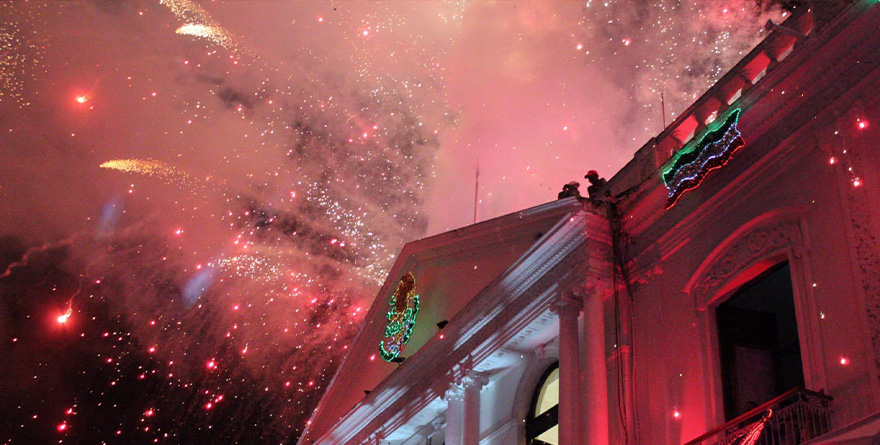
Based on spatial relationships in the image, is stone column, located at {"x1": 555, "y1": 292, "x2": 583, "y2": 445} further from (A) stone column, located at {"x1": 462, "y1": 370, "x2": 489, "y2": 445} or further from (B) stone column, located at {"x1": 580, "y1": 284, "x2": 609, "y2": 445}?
(A) stone column, located at {"x1": 462, "y1": 370, "x2": 489, "y2": 445}

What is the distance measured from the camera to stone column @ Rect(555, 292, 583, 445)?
12.4 metres

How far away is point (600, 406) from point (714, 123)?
159 inches

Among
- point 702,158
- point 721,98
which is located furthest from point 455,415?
point 721,98

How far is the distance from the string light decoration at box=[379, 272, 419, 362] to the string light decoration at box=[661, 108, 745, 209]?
805 centimetres

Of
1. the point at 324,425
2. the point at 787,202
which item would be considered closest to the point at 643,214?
the point at 787,202

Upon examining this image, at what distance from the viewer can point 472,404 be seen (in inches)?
614

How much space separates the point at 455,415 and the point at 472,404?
1.81 feet

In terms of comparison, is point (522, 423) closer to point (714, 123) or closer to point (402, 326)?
point (402, 326)

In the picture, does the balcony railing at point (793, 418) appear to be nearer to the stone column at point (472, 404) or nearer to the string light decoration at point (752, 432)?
the string light decoration at point (752, 432)

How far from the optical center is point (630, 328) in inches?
501

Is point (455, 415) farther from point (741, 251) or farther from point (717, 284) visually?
point (741, 251)

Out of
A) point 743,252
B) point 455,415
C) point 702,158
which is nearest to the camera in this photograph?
point 743,252

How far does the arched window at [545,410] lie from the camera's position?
49.0ft

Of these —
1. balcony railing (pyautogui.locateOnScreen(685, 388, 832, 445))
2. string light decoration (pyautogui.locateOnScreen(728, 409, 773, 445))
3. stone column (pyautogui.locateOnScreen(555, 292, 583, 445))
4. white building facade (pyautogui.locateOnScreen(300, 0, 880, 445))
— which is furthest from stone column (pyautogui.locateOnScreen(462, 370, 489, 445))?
balcony railing (pyautogui.locateOnScreen(685, 388, 832, 445))
